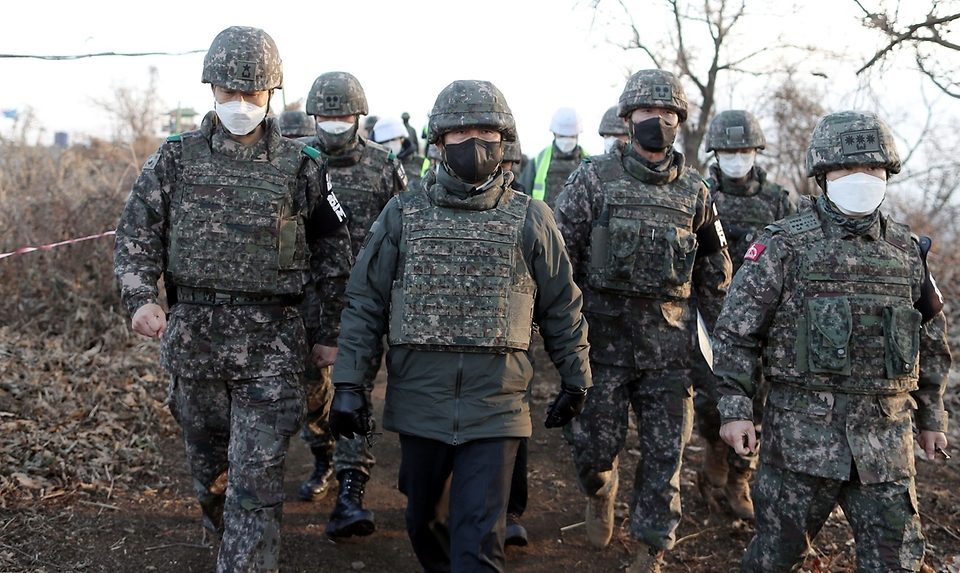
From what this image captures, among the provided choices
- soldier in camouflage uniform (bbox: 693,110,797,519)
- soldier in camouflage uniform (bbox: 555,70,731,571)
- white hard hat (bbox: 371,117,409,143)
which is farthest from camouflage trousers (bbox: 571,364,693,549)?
white hard hat (bbox: 371,117,409,143)

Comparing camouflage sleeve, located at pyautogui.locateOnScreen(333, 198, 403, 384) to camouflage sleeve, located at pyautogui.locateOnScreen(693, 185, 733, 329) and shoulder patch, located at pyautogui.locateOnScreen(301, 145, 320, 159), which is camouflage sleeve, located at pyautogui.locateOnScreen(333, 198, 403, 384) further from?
camouflage sleeve, located at pyautogui.locateOnScreen(693, 185, 733, 329)

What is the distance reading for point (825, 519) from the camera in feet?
11.7

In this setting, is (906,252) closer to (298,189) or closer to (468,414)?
(468,414)

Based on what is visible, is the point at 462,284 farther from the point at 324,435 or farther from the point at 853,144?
the point at 324,435

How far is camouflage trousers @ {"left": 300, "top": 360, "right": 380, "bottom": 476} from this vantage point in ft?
17.0

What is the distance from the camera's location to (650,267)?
14.8 ft

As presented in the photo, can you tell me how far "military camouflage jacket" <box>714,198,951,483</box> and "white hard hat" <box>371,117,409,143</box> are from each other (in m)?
6.97

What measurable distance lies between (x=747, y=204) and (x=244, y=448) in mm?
4216

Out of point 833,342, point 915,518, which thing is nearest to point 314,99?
point 833,342

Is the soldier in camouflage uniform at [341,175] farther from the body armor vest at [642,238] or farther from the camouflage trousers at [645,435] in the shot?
the body armor vest at [642,238]

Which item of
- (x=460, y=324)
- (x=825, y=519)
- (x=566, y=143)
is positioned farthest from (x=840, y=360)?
(x=566, y=143)

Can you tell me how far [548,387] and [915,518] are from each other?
536 cm

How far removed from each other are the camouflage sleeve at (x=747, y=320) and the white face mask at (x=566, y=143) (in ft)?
19.8

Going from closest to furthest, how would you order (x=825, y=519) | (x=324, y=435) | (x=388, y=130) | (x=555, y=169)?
(x=825, y=519), (x=324, y=435), (x=555, y=169), (x=388, y=130)
